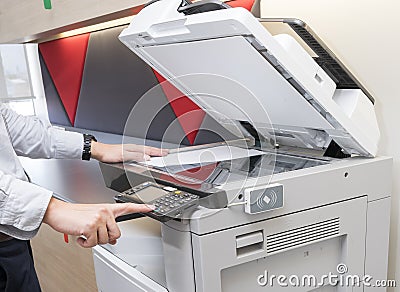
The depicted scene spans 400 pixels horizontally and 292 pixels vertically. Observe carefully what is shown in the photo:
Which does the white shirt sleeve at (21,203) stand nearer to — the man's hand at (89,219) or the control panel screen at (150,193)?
the man's hand at (89,219)

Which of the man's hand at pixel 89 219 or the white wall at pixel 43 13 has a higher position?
the white wall at pixel 43 13

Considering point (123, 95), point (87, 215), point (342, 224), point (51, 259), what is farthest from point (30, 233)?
point (123, 95)

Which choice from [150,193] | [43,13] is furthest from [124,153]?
[43,13]

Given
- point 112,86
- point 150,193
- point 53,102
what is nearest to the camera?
point 150,193

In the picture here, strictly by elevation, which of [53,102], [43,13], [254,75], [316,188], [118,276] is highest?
[43,13]

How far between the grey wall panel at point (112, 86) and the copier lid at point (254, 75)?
→ 81 centimetres

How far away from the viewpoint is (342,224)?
909 mm

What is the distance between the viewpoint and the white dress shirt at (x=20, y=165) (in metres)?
0.81

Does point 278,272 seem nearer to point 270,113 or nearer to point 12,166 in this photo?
point 270,113

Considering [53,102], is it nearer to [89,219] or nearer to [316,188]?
[89,219]

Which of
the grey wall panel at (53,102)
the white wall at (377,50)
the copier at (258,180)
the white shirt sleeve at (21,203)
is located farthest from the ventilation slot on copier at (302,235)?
the grey wall panel at (53,102)

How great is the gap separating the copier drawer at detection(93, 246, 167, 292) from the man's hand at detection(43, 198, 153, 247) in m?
0.19

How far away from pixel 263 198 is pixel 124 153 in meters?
0.52

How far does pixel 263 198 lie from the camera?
0.79m
